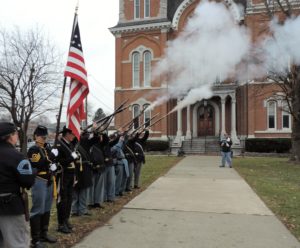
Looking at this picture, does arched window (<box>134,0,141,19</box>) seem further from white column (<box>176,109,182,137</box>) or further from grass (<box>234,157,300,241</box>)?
grass (<box>234,157,300,241</box>)

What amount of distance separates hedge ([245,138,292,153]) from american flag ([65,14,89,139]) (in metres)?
25.9

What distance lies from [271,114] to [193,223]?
89.7 ft

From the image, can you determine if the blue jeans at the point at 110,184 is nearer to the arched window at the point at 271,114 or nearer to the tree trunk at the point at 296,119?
the tree trunk at the point at 296,119

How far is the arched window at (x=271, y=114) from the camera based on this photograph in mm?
32844

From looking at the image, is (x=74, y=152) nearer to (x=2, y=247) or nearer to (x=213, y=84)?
(x=2, y=247)

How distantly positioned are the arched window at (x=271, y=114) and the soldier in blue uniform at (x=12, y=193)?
30607 millimetres

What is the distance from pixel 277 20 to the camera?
73.3ft

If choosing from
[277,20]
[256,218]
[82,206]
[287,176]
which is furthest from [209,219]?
[277,20]

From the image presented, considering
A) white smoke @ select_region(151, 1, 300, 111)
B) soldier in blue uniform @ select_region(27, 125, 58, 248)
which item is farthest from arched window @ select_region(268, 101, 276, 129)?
soldier in blue uniform @ select_region(27, 125, 58, 248)

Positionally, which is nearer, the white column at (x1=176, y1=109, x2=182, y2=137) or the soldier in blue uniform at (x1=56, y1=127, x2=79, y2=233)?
the soldier in blue uniform at (x1=56, y1=127, x2=79, y2=233)

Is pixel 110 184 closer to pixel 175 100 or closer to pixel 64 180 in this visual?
pixel 64 180

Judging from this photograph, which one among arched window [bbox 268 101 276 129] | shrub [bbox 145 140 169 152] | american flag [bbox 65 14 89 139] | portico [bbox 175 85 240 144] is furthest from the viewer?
shrub [bbox 145 140 169 152]

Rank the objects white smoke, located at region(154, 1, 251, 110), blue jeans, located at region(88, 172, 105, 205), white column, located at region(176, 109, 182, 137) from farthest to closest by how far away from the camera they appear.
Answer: white column, located at region(176, 109, 182, 137) → white smoke, located at region(154, 1, 251, 110) → blue jeans, located at region(88, 172, 105, 205)

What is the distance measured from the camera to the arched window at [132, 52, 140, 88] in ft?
119
